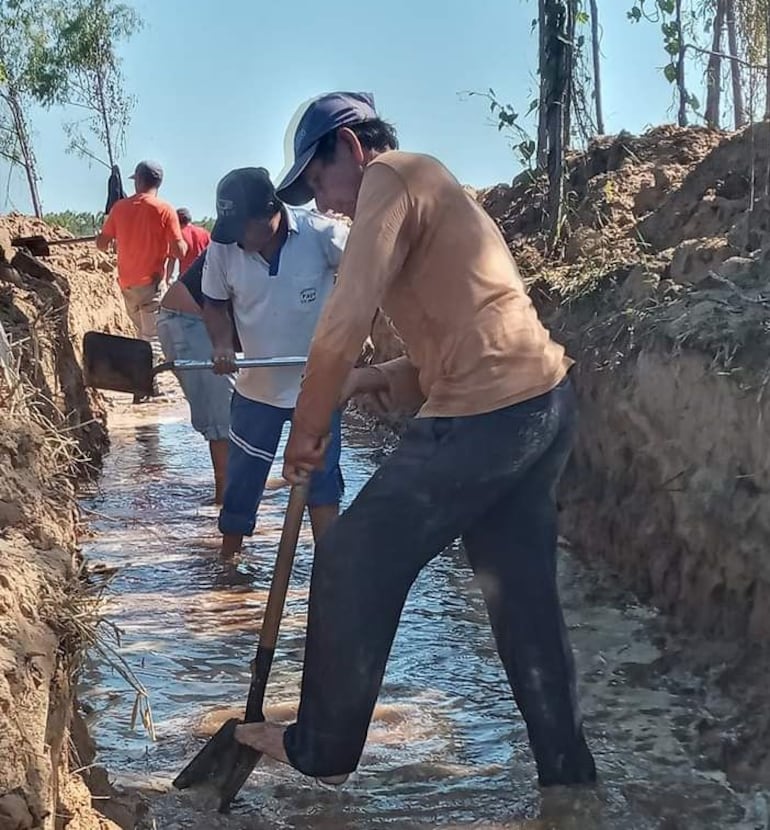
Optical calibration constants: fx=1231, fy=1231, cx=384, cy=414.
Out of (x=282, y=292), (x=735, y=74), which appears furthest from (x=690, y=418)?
(x=735, y=74)

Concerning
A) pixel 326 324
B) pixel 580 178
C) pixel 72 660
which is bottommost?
pixel 72 660

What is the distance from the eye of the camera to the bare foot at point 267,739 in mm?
3309

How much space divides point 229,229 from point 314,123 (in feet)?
6.81

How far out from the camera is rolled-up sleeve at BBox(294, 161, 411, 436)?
293 centimetres

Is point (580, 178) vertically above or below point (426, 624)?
above

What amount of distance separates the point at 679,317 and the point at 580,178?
4.58m

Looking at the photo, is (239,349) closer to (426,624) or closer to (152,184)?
(426,624)

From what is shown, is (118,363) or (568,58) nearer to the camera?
(118,363)

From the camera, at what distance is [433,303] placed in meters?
3.15

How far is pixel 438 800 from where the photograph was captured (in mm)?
3766

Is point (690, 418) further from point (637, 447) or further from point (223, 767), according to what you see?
point (223, 767)

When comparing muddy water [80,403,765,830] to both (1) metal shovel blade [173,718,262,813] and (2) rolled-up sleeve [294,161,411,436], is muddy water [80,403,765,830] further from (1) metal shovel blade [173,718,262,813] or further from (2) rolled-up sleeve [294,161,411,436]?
(2) rolled-up sleeve [294,161,411,436]

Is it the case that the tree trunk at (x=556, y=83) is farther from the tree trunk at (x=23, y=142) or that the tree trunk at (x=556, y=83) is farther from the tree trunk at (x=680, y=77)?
the tree trunk at (x=23, y=142)

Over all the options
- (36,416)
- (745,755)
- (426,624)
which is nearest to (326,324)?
(36,416)
